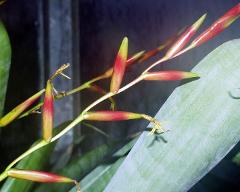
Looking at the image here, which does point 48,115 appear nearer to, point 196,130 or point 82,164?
point 196,130

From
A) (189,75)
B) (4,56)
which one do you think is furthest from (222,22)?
(4,56)

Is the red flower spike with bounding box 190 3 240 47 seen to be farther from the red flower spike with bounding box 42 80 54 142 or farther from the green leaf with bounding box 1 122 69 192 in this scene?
the green leaf with bounding box 1 122 69 192

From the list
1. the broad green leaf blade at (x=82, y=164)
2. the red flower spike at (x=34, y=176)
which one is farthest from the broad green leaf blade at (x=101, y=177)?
the red flower spike at (x=34, y=176)

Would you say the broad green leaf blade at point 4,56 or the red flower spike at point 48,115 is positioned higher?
the broad green leaf blade at point 4,56

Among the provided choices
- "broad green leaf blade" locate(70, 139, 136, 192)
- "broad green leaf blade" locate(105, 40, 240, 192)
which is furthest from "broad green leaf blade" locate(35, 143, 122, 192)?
"broad green leaf blade" locate(105, 40, 240, 192)

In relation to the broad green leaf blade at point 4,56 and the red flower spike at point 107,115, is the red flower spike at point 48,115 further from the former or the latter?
the broad green leaf blade at point 4,56

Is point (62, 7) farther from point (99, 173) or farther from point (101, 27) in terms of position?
point (99, 173)

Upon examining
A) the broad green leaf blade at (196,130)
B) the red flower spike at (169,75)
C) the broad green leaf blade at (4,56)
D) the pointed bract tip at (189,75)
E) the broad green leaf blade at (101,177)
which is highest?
the broad green leaf blade at (4,56)
